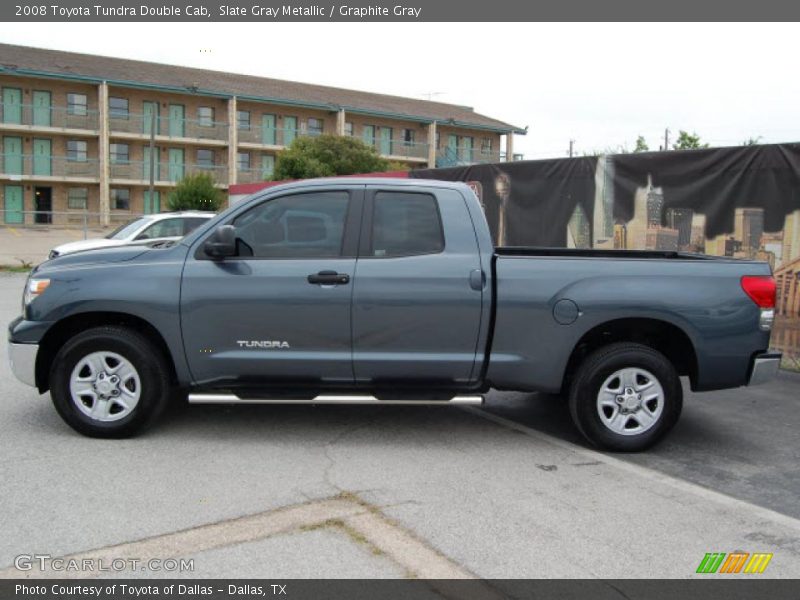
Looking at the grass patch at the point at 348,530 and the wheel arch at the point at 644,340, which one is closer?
the grass patch at the point at 348,530

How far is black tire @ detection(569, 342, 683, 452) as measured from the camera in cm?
544

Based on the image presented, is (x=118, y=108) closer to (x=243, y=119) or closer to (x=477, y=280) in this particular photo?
(x=243, y=119)

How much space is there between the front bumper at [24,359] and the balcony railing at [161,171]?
44326 millimetres

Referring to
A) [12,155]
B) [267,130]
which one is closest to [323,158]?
[267,130]

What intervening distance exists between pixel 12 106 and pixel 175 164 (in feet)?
32.2

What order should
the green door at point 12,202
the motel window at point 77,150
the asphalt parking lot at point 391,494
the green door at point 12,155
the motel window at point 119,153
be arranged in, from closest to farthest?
the asphalt parking lot at point 391,494
the green door at point 12,155
the green door at point 12,202
the motel window at point 77,150
the motel window at point 119,153

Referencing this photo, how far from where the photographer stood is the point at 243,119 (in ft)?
169

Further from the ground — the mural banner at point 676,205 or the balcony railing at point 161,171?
the balcony railing at point 161,171

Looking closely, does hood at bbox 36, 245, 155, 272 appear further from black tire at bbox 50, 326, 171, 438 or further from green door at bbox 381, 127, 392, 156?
green door at bbox 381, 127, 392, 156

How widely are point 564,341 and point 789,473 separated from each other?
1.77m

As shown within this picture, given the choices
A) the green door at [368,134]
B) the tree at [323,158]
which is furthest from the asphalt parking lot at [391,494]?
the green door at [368,134]

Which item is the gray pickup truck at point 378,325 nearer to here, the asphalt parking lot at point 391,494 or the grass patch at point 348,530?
the asphalt parking lot at point 391,494

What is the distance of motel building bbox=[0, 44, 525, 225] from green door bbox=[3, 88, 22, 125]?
0.19 feet

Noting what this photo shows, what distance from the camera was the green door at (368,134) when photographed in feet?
184
